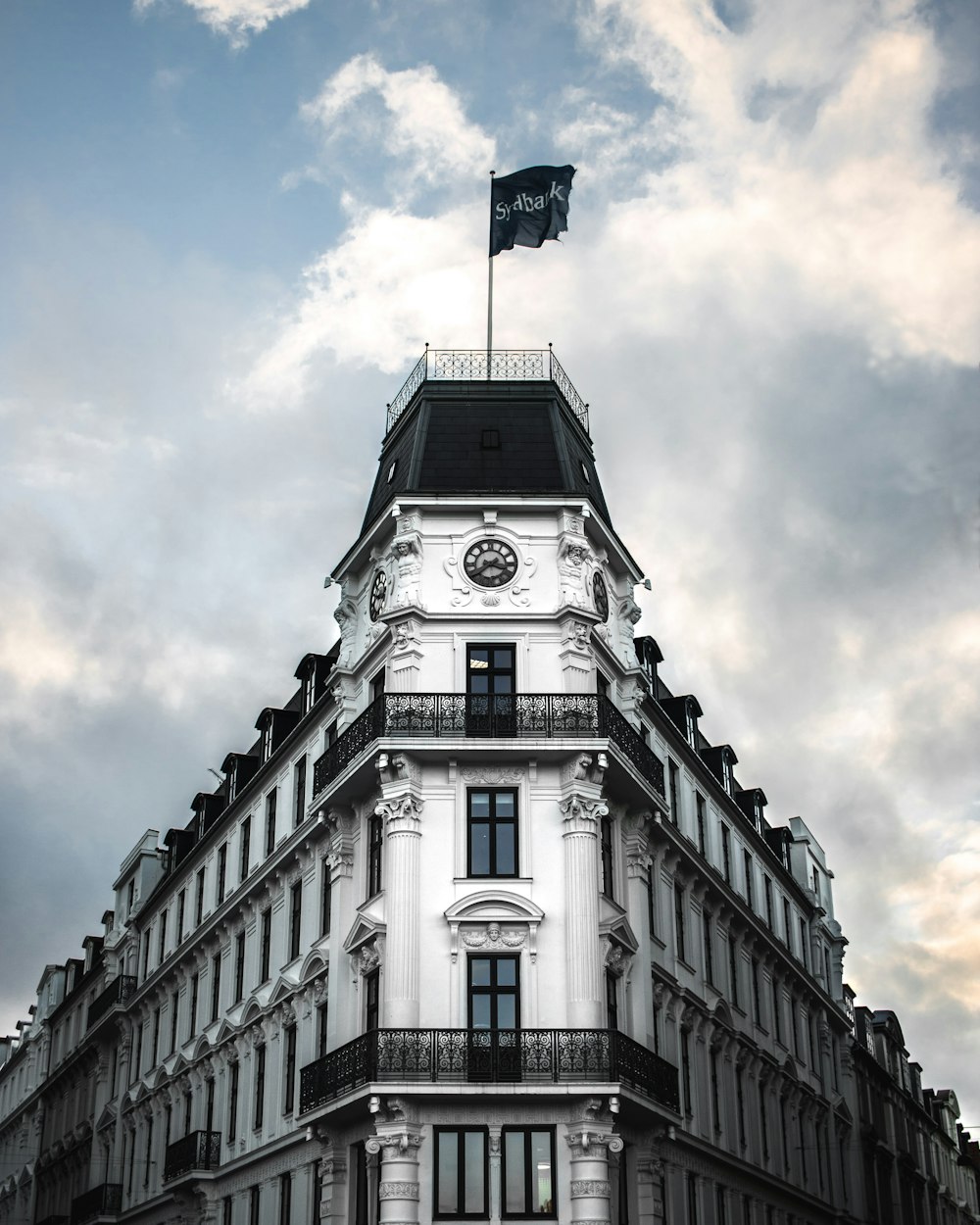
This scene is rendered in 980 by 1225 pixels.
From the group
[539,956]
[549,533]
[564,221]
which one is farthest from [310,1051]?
[564,221]

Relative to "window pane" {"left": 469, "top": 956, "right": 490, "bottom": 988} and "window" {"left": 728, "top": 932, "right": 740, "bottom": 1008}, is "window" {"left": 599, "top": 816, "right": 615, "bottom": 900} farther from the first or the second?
"window" {"left": 728, "top": 932, "right": 740, "bottom": 1008}

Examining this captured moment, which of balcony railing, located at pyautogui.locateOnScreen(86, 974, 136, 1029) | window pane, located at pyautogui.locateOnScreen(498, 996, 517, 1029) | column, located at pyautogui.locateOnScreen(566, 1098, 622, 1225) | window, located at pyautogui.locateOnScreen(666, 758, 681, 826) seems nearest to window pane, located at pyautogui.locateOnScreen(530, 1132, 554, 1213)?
column, located at pyautogui.locateOnScreen(566, 1098, 622, 1225)

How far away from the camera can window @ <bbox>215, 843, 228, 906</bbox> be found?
172 feet

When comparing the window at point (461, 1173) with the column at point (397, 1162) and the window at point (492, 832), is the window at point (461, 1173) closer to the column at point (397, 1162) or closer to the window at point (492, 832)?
the column at point (397, 1162)

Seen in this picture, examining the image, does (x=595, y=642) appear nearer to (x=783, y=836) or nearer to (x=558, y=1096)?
(x=558, y=1096)

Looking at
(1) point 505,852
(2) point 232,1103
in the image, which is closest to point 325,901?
(1) point 505,852

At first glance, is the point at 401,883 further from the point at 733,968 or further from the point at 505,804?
the point at 733,968

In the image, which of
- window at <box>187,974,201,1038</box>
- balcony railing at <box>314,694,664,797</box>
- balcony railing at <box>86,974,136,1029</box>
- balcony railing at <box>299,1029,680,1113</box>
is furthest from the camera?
balcony railing at <box>86,974,136,1029</box>

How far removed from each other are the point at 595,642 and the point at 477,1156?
45.3ft

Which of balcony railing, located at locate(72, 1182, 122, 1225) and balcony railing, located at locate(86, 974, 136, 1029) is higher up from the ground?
balcony railing, located at locate(86, 974, 136, 1029)

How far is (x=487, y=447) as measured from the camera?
42281 mm

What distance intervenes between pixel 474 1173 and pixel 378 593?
1599 cm

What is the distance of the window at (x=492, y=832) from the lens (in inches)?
1420

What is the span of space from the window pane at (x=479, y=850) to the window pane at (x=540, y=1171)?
634 cm
